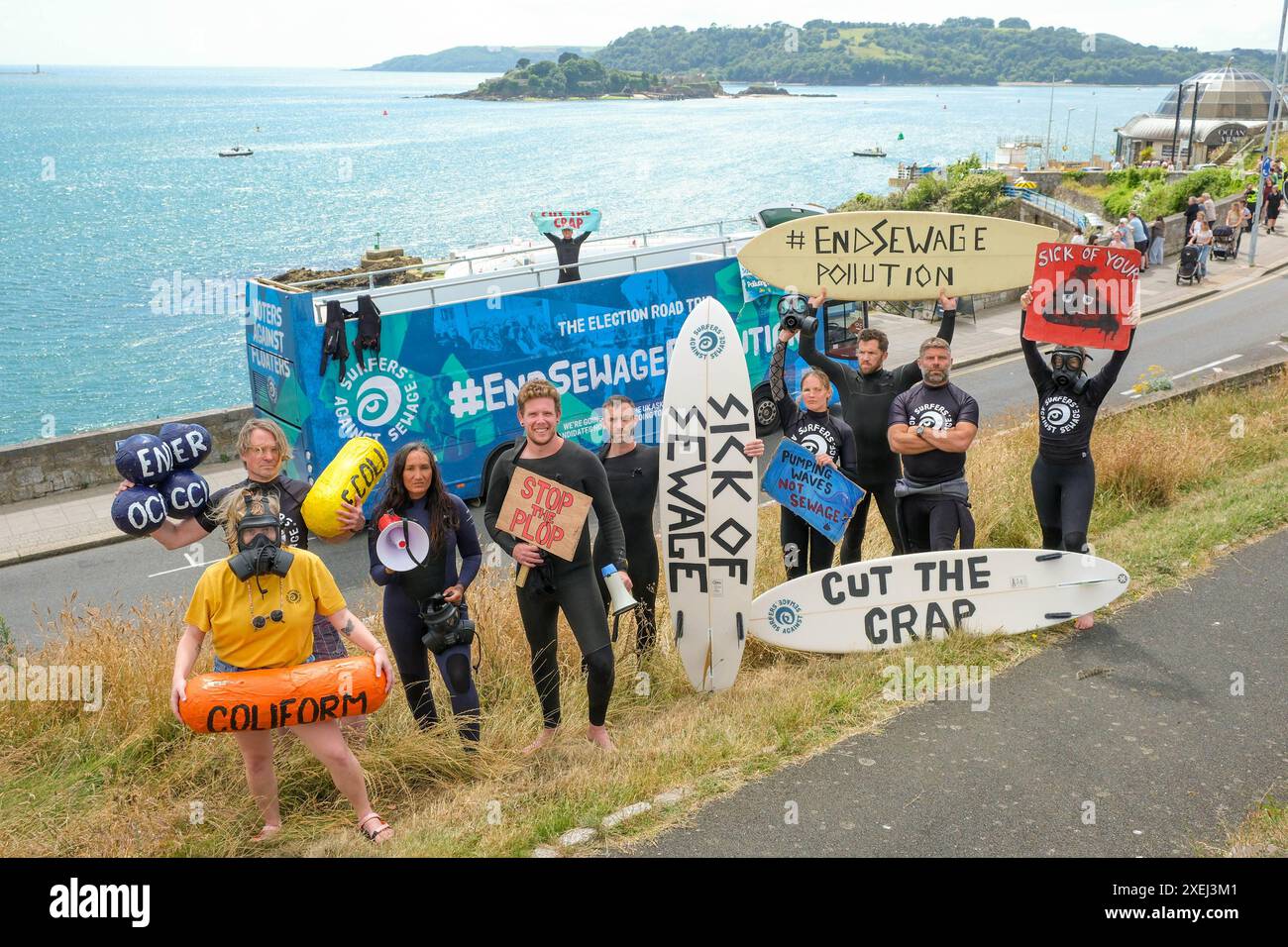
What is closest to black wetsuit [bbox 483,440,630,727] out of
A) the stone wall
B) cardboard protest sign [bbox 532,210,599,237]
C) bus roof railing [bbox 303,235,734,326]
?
bus roof railing [bbox 303,235,734,326]

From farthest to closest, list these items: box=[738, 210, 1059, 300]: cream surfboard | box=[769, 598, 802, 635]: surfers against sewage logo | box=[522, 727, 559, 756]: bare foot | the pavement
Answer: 1. the pavement
2. box=[738, 210, 1059, 300]: cream surfboard
3. box=[769, 598, 802, 635]: surfers against sewage logo
4. box=[522, 727, 559, 756]: bare foot

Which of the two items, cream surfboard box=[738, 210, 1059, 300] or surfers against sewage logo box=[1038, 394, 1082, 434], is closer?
surfers against sewage logo box=[1038, 394, 1082, 434]

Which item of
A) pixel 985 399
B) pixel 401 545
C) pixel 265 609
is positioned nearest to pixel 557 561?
pixel 401 545

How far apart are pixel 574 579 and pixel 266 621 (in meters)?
1.76

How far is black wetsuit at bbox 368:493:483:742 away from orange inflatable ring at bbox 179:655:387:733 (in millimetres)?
778

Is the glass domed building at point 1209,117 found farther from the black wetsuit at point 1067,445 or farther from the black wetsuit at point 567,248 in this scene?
the black wetsuit at point 1067,445

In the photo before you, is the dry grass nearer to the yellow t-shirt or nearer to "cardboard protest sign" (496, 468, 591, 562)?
the yellow t-shirt

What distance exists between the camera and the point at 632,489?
696 cm

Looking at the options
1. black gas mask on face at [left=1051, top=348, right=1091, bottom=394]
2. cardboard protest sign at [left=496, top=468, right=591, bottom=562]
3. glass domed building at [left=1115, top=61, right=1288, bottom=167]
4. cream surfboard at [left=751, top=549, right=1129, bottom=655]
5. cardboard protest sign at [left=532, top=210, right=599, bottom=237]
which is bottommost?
cream surfboard at [left=751, top=549, right=1129, bottom=655]

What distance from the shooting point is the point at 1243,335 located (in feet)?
68.7

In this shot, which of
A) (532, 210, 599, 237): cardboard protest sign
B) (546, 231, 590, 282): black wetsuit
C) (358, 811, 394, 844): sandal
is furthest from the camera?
(532, 210, 599, 237): cardboard protest sign

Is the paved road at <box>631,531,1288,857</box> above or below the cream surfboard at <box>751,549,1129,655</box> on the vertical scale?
below

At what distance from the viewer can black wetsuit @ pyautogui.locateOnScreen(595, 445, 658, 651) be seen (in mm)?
6953
